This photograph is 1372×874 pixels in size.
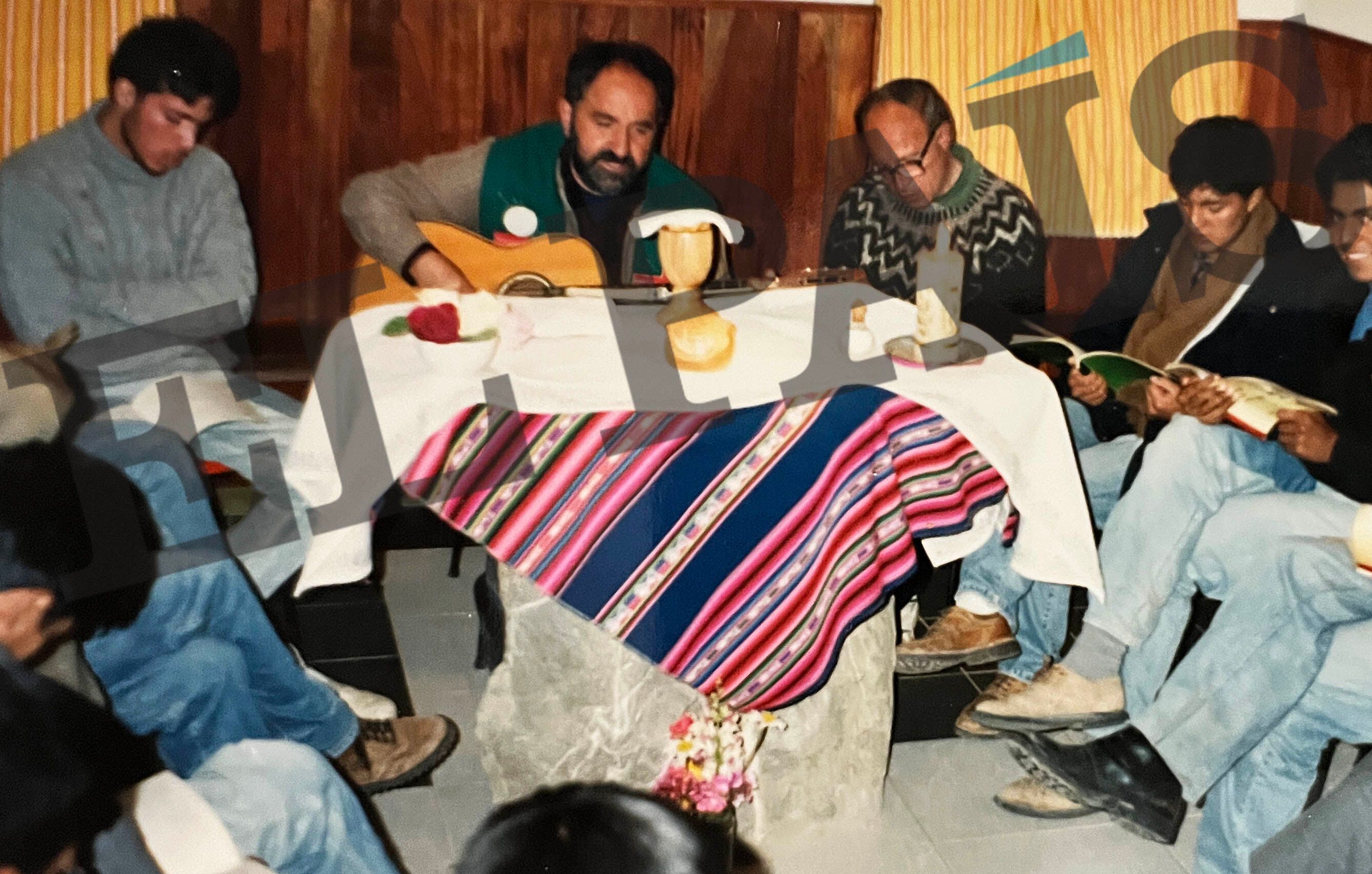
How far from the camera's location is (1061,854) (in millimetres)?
2814

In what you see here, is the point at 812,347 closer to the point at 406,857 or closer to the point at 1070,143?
the point at 406,857

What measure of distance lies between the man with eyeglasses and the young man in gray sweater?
1.46 m

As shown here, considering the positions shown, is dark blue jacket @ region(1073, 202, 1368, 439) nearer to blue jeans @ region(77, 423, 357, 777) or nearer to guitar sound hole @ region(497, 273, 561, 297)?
guitar sound hole @ region(497, 273, 561, 297)

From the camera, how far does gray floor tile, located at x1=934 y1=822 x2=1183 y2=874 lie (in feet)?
9.07

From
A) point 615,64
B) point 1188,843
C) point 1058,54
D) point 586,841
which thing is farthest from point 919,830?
point 1058,54

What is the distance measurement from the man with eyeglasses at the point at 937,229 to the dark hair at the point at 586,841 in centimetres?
239

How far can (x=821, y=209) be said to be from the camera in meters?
4.00

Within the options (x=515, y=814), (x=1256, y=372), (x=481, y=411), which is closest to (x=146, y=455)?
(x=481, y=411)

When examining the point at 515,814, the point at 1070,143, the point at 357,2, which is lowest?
the point at 515,814

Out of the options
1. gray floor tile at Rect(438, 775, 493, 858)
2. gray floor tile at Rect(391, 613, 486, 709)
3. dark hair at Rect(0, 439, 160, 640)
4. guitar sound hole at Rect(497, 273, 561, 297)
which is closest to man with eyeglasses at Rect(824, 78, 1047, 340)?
guitar sound hole at Rect(497, 273, 561, 297)

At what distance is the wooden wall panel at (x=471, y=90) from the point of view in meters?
3.59

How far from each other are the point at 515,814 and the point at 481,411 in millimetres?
1292

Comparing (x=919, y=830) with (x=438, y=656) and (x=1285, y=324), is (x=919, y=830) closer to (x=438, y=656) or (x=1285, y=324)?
(x=438, y=656)

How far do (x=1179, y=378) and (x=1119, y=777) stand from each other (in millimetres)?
863
